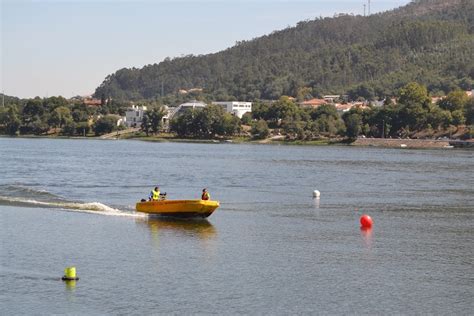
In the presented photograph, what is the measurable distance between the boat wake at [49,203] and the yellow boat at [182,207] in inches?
52.4

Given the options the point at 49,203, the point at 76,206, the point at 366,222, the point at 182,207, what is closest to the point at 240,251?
the point at 182,207

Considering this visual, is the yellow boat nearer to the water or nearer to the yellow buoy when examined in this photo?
the water

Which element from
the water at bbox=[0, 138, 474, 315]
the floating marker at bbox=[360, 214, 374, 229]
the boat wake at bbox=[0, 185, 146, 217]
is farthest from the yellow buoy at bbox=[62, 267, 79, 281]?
the floating marker at bbox=[360, 214, 374, 229]

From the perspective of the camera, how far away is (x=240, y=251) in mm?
47094

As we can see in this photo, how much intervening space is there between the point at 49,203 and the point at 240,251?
24574mm

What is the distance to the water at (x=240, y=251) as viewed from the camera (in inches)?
1415

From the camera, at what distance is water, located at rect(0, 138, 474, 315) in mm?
35938

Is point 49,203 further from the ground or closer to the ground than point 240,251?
further from the ground

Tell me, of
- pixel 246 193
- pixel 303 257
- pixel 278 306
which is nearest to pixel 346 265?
pixel 303 257

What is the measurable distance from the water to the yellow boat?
0.72m

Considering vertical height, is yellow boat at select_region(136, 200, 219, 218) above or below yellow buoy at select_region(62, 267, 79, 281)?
above

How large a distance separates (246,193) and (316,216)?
57.6 feet

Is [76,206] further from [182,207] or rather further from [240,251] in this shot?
[240,251]

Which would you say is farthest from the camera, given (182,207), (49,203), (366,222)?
(49,203)
